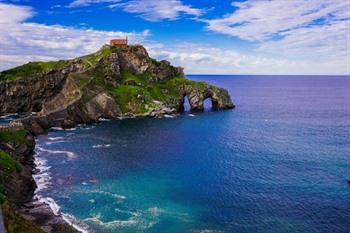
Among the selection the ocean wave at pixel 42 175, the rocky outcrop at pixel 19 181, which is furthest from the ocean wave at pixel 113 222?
the ocean wave at pixel 42 175

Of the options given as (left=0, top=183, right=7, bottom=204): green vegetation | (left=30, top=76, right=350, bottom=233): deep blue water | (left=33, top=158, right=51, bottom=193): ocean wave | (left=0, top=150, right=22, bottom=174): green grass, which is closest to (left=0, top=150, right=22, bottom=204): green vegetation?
(left=0, top=150, right=22, bottom=174): green grass

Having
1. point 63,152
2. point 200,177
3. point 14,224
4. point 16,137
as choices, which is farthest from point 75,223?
point 63,152

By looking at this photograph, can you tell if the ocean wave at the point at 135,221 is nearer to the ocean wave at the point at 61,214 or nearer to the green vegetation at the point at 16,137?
the ocean wave at the point at 61,214

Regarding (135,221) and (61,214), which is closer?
(135,221)

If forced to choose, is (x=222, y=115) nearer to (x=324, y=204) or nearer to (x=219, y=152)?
(x=219, y=152)

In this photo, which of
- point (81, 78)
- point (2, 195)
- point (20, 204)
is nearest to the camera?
point (2, 195)

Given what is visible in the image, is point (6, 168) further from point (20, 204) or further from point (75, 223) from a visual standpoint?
point (75, 223)

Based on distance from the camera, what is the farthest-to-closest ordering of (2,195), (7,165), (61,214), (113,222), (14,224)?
(7,165) < (61,214) < (113,222) < (2,195) < (14,224)
